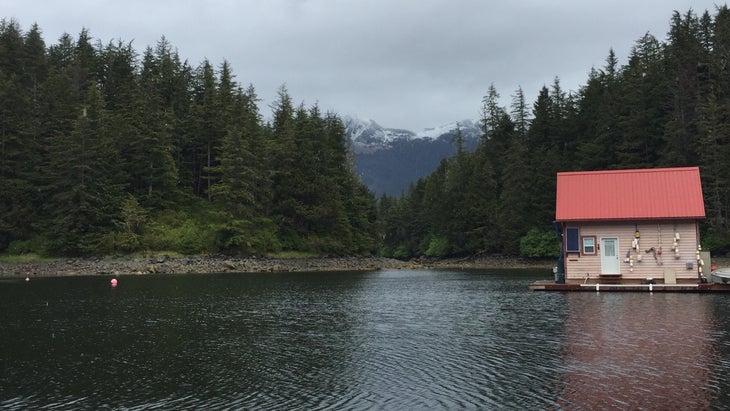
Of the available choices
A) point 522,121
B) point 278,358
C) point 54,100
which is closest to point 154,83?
point 54,100

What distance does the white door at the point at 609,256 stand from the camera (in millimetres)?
36562

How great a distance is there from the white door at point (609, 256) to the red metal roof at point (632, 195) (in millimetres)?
1835

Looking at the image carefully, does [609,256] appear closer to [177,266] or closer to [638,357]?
[638,357]

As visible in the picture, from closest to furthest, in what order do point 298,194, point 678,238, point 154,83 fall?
1. point 678,238
2. point 298,194
3. point 154,83

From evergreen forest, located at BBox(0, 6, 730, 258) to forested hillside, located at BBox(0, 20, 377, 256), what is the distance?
0.80 feet

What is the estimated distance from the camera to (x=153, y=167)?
7719cm

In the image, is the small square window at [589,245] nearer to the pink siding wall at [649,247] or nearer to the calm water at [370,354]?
the pink siding wall at [649,247]

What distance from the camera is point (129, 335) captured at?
69.3ft

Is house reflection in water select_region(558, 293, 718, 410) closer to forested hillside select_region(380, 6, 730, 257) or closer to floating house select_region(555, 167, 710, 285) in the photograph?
floating house select_region(555, 167, 710, 285)

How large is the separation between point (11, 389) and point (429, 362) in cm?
1090

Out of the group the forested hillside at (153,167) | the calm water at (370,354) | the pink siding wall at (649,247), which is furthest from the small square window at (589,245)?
the forested hillside at (153,167)

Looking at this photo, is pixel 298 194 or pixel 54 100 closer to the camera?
pixel 54 100

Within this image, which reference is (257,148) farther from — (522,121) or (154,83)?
(522,121)

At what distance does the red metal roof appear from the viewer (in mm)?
35344
